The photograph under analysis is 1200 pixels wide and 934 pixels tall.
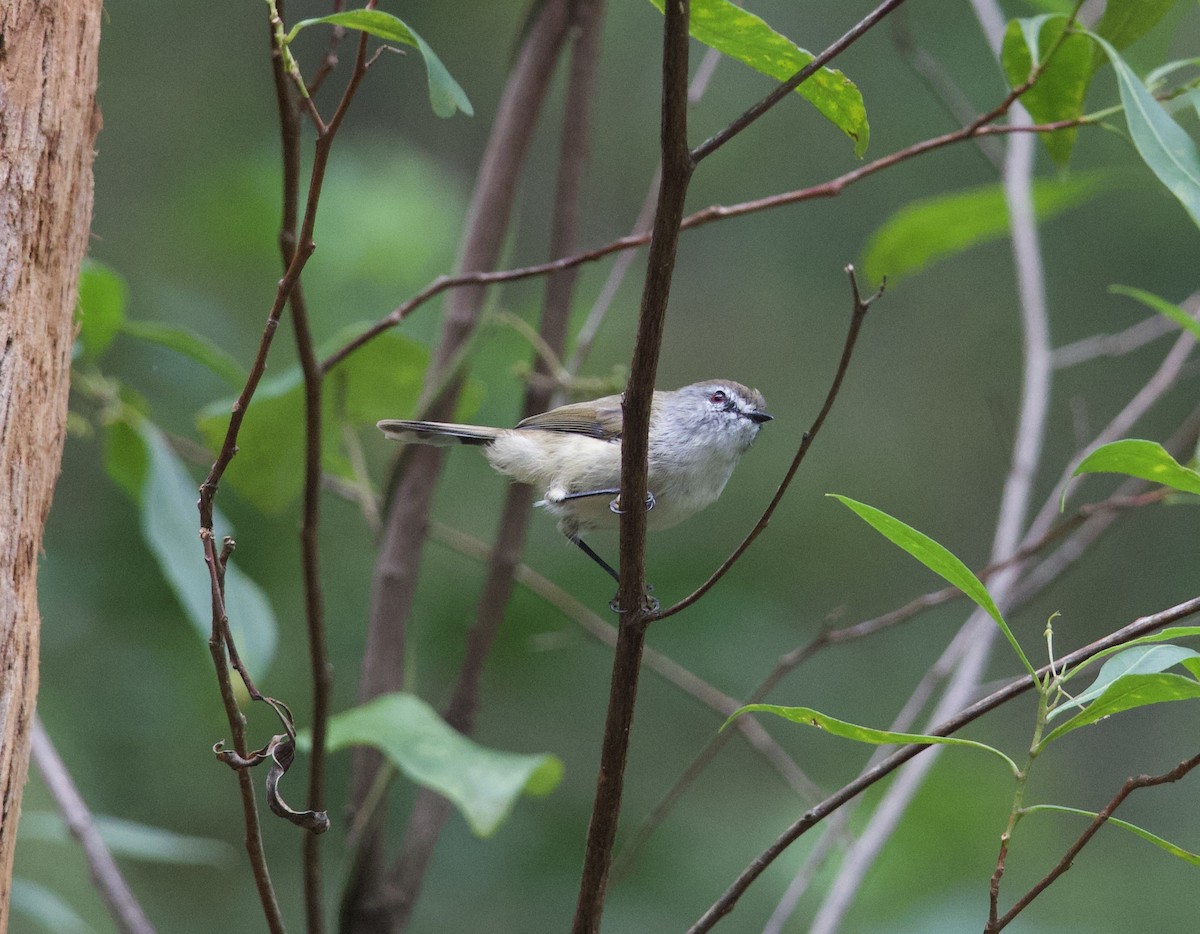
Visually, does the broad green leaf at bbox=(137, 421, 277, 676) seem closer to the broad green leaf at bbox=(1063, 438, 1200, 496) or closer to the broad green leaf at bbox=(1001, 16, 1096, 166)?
the broad green leaf at bbox=(1063, 438, 1200, 496)

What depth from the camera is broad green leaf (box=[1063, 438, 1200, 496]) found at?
150 centimetres

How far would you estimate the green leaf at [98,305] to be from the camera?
280 centimetres

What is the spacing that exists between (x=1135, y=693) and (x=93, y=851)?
7.00 feet

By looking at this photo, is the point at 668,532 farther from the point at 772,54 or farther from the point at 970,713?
the point at 970,713

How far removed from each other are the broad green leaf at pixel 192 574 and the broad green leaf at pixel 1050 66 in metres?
2.00

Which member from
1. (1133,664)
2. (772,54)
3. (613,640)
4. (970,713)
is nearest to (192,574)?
(613,640)

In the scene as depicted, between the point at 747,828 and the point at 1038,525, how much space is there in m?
2.25

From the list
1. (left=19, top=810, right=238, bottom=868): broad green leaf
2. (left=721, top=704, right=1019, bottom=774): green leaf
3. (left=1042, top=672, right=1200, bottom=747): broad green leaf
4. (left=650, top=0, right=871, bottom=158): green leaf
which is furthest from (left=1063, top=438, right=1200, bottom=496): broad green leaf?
(left=19, top=810, right=238, bottom=868): broad green leaf

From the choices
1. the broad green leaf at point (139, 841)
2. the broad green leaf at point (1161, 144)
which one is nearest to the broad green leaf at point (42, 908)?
the broad green leaf at point (139, 841)

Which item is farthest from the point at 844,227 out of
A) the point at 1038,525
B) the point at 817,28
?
the point at 1038,525

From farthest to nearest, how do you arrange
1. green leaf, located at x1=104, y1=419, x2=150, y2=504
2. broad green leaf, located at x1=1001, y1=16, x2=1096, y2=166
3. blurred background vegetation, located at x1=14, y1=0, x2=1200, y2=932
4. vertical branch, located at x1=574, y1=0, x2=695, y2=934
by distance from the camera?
blurred background vegetation, located at x1=14, y1=0, x2=1200, y2=932
green leaf, located at x1=104, y1=419, x2=150, y2=504
broad green leaf, located at x1=1001, y1=16, x2=1096, y2=166
vertical branch, located at x1=574, y1=0, x2=695, y2=934

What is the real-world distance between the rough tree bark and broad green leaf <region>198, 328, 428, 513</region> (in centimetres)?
84

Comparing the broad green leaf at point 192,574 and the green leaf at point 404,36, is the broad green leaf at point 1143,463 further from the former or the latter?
the broad green leaf at point 192,574

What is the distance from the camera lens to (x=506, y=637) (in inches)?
192
